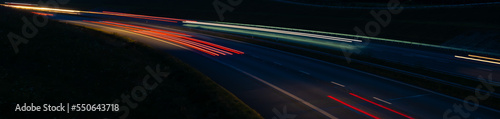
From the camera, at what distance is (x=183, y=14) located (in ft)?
237

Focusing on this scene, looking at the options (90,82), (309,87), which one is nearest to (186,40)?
(309,87)

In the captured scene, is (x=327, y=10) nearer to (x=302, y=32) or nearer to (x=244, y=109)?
(x=302, y=32)

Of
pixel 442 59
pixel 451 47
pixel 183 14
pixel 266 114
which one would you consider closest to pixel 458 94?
pixel 266 114

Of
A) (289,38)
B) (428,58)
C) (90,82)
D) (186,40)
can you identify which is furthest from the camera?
(289,38)

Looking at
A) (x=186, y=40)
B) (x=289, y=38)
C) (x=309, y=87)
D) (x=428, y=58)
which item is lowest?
(x=309, y=87)

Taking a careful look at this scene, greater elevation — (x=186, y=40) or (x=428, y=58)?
(x=186, y=40)

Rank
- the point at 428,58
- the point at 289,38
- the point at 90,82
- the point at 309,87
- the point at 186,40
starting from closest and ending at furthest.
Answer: the point at 90,82 → the point at 309,87 → the point at 428,58 → the point at 186,40 → the point at 289,38

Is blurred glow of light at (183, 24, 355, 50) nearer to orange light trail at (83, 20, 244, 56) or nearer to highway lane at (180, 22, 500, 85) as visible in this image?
highway lane at (180, 22, 500, 85)

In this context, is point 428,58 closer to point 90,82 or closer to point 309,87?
point 309,87

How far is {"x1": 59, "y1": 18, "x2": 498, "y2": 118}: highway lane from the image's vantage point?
51.5 feet

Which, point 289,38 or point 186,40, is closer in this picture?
point 186,40

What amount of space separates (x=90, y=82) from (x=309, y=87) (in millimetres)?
11006

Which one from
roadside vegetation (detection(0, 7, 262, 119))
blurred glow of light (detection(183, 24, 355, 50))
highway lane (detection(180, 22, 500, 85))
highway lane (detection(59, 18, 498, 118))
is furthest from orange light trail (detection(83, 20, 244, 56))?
highway lane (detection(180, 22, 500, 85))

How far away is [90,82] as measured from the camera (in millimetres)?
16500
